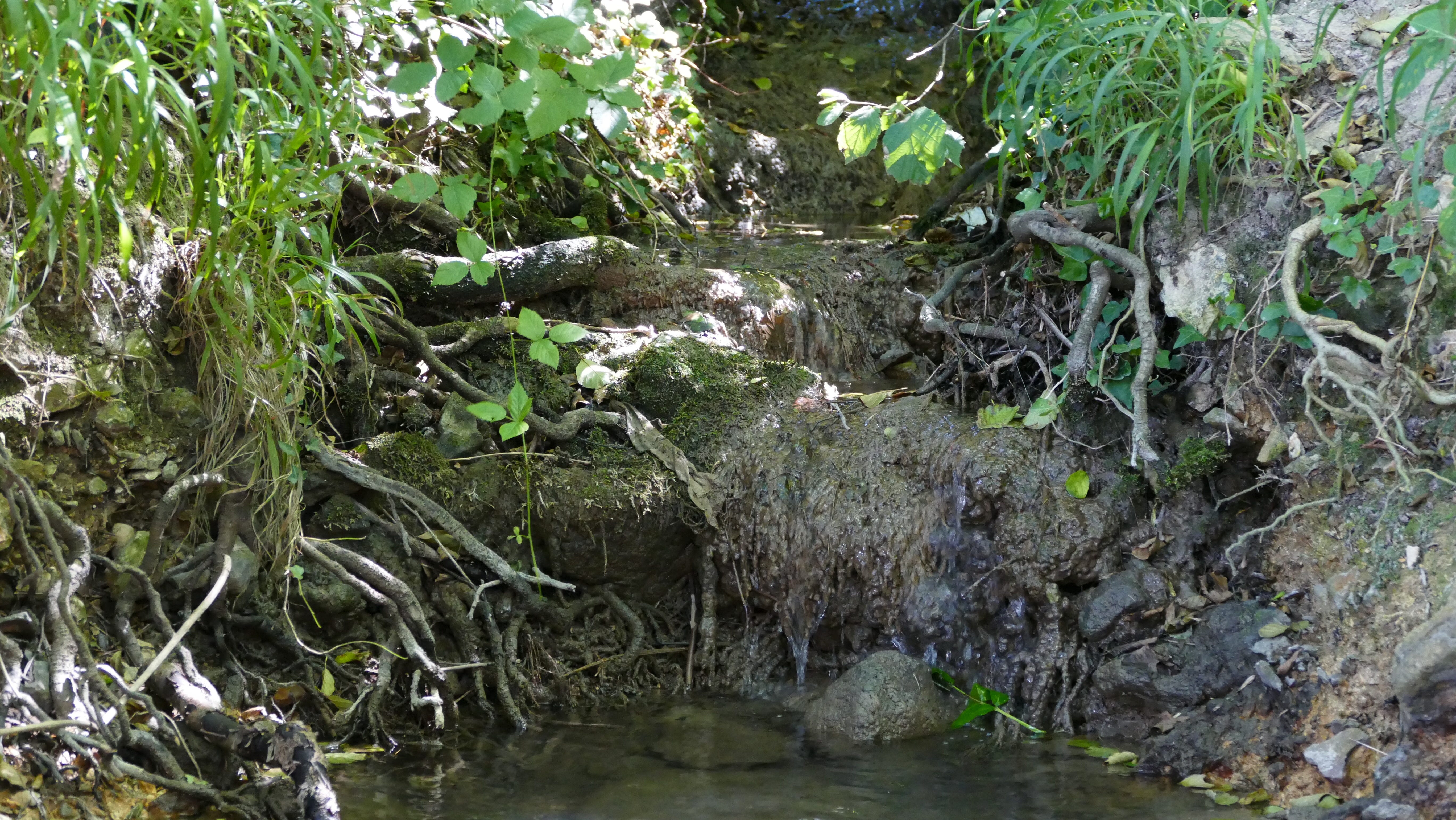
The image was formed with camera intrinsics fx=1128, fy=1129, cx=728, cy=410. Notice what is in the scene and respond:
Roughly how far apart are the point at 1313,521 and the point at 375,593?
260cm

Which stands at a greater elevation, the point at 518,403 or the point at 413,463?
the point at 518,403

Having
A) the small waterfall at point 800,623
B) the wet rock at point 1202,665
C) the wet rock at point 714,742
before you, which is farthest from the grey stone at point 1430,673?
the small waterfall at point 800,623

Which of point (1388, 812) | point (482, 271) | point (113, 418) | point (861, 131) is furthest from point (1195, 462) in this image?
point (113, 418)

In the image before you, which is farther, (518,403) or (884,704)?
(518,403)

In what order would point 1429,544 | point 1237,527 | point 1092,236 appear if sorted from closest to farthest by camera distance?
point 1429,544 < point 1237,527 < point 1092,236

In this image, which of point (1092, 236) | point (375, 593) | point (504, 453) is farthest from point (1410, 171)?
point (375, 593)

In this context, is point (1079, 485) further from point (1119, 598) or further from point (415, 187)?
point (415, 187)

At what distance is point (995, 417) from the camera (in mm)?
3719

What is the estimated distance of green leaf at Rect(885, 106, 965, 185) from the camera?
3.68 metres

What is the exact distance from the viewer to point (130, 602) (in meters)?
2.77

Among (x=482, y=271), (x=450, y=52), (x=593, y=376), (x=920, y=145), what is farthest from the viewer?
(x=593, y=376)

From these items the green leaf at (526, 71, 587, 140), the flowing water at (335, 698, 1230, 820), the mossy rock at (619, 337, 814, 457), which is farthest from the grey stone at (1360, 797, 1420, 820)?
the green leaf at (526, 71, 587, 140)

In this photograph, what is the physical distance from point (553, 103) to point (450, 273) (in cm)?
89

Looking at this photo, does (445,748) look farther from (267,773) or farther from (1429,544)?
(1429,544)
